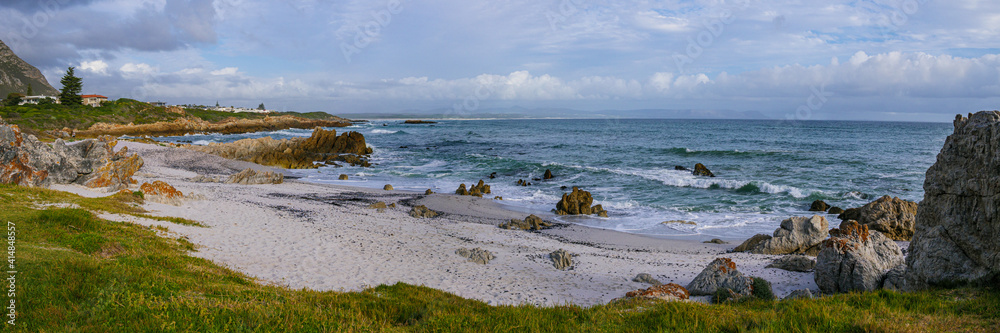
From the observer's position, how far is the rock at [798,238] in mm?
15266

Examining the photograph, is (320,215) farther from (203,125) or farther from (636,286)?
(203,125)

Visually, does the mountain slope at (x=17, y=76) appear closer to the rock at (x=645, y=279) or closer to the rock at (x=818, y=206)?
the rock at (x=645, y=279)

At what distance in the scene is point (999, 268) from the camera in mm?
7379

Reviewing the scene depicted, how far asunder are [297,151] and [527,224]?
3404cm

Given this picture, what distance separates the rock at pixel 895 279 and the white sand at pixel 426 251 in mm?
1767

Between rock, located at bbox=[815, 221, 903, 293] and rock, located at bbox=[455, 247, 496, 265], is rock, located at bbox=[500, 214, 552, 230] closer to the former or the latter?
rock, located at bbox=[455, 247, 496, 265]

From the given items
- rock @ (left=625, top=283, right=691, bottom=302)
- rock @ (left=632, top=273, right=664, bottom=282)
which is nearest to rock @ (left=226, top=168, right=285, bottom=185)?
rock @ (left=632, top=273, right=664, bottom=282)

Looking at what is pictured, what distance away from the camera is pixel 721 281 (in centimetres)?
1054

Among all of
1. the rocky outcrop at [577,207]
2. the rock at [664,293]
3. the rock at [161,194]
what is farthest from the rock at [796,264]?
the rock at [161,194]

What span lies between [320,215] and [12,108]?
294ft

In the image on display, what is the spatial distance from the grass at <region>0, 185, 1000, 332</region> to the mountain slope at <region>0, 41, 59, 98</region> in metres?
193

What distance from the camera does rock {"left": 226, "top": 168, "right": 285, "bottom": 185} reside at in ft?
98.1

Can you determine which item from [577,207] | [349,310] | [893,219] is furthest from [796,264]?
[577,207]

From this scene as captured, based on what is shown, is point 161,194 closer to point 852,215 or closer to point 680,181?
point 852,215
